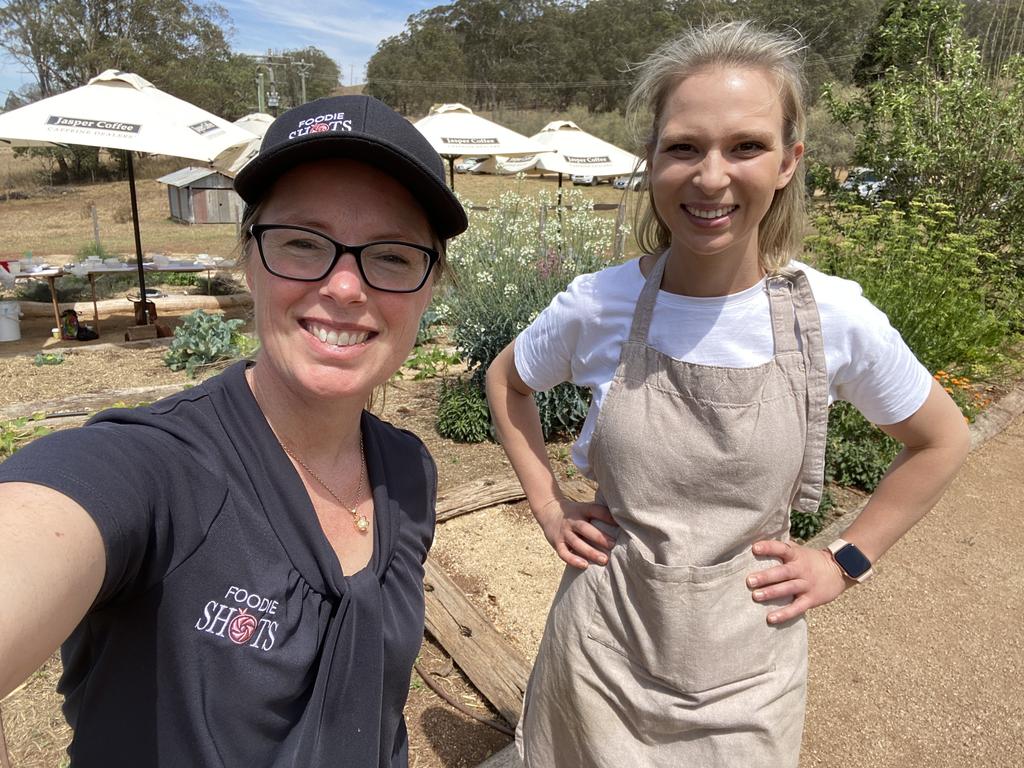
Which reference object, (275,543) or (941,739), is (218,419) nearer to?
(275,543)

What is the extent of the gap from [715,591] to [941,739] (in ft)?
7.30

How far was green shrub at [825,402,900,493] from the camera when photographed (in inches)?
180

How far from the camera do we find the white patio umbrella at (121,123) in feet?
25.4

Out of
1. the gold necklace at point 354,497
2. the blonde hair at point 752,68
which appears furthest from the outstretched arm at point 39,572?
the blonde hair at point 752,68

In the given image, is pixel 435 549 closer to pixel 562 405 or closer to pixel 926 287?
pixel 562 405

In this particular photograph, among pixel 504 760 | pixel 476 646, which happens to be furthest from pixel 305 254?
pixel 476 646

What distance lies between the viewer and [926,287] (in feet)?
17.0

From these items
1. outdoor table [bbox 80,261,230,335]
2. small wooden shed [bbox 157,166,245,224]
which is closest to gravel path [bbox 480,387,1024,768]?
outdoor table [bbox 80,261,230,335]

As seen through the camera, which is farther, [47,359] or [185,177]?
[185,177]

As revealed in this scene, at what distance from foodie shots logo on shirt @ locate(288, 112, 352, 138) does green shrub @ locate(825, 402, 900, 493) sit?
13.7 ft

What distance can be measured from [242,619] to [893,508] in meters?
1.39

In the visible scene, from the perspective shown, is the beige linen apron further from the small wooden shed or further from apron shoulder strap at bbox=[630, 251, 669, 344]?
the small wooden shed

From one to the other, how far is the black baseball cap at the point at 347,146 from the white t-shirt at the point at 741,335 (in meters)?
0.55

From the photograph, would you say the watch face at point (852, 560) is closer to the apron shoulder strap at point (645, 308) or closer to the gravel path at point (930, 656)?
the apron shoulder strap at point (645, 308)
